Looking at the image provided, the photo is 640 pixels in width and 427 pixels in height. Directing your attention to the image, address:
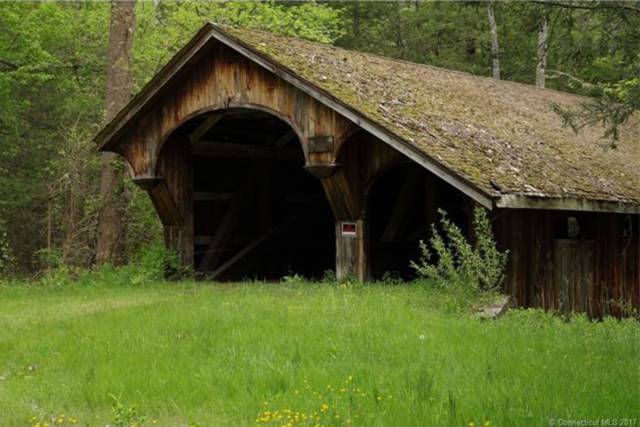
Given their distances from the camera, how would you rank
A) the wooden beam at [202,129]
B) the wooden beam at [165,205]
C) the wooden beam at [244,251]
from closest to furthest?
the wooden beam at [165,205] → the wooden beam at [202,129] → the wooden beam at [244,251]

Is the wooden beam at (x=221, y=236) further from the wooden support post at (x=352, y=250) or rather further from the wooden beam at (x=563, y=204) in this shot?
the wooden beam at (x=563, y=204)

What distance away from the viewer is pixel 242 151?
18.4 metres

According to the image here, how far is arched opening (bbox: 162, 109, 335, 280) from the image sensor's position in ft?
59.7

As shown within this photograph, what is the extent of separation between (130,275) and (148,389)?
380 inches

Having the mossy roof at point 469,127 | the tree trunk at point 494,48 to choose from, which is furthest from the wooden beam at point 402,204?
the tree trunk at point 494,48

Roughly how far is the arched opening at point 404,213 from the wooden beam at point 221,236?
9.99 feet

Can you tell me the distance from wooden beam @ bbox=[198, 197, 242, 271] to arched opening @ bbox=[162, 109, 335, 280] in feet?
0.07

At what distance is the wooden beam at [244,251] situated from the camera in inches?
708

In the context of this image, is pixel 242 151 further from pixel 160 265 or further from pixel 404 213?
pixel 404 213

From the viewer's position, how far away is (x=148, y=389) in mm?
7480

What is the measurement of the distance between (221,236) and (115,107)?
4.24 meters

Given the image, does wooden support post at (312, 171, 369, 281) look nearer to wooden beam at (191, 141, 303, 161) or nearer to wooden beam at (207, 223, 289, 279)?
wooden beam at (207, 223, 289, 279)

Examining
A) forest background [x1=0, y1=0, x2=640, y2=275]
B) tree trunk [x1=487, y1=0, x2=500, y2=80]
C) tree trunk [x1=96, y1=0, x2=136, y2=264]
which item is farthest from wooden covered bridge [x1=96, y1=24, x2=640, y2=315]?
tree trunk [x1=487, y1=0, x2=500, y2=80]

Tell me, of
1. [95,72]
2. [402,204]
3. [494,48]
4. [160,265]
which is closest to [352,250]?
[402,204]
